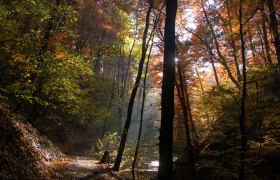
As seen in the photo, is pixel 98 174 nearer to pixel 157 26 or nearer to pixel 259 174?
pixel 259 174

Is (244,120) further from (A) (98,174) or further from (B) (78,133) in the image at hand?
(B) (78,133)

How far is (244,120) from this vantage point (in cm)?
985

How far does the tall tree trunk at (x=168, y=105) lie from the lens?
7793 mm

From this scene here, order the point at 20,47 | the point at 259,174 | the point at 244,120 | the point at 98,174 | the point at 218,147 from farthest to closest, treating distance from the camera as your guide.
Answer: the point at 218,147, the point at 98,174, the point at 259,174, the point at 244,120, the point at 20,47

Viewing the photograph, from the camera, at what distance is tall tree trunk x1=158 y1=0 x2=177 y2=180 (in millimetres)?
7793

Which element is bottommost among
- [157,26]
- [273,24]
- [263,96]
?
[263,96]

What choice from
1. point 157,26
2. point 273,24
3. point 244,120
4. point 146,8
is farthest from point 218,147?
point 146,8

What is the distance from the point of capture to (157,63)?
23.8 metres

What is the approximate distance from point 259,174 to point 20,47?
11775 millimetres

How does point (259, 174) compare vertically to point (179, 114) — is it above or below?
below

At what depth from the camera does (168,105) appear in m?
8.16

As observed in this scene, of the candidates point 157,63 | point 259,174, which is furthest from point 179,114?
point 259,174

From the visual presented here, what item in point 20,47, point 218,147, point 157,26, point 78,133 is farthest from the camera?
point 78,133

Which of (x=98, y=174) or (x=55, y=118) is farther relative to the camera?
(x=55, y=118)
